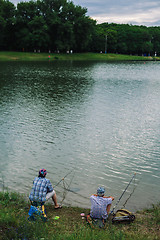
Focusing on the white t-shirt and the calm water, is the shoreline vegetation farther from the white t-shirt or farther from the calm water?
the white t-shirt

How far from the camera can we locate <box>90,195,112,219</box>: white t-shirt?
8.13m

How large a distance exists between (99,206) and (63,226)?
1218 millimetres

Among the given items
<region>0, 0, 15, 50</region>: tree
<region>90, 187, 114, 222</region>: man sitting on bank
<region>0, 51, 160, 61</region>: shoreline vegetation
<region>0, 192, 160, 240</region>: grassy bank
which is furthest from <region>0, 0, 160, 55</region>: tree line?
<region>90, 187, 114, 222</region>: man sitting on bank

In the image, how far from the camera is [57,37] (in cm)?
11131

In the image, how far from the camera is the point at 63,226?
780 cm

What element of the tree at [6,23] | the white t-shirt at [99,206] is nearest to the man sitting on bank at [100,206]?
the white t-shirt at [99,206]

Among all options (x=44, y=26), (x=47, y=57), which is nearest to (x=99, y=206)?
(x=47, y=57)

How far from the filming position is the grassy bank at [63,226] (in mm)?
6621

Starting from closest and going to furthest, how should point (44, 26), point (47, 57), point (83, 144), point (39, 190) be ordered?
1. point (39, 190)
2. point (83, 144)
3. point (44, 26)
4. point (47, 57)

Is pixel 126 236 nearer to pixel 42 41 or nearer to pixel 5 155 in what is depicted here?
pixel 5 155

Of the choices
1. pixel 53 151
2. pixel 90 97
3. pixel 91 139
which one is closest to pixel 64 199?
pixel 53 151

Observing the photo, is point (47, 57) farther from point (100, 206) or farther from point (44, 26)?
point (100, 206)

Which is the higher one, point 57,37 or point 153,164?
point 57,37

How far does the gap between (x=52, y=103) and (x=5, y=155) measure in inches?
537
